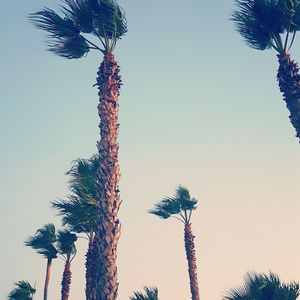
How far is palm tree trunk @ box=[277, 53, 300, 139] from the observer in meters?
10.0

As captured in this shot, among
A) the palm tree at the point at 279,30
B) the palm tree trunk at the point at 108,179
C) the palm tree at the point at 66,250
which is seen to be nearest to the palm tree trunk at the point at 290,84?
the palm tree at the point at 279,30

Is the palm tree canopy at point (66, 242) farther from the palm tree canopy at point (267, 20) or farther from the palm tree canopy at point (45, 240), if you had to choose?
the palm tree canopy at point (267, 20)

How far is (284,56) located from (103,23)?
6.39 metres

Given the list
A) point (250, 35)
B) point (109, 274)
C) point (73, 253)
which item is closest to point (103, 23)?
point (250, 35)

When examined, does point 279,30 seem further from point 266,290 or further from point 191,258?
point 191,258

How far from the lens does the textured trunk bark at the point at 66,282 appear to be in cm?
2164

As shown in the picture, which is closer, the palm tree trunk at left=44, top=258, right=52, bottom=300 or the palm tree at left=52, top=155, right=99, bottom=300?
the palm tree at left=52, top=155, right=99, bottom=300

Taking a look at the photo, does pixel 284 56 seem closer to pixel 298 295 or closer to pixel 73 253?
pixel 298 295

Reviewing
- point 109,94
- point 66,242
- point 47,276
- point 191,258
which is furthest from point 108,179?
point 47,276

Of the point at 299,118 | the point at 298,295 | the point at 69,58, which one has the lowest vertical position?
the point at 298,295

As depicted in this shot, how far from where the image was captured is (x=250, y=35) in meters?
12.2

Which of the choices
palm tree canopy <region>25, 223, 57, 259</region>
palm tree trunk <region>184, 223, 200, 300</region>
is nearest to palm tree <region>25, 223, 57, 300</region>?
palm tree canopy <region>25, 223, 57, 259</region>

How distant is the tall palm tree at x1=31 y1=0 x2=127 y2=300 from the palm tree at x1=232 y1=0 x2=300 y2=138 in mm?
4515

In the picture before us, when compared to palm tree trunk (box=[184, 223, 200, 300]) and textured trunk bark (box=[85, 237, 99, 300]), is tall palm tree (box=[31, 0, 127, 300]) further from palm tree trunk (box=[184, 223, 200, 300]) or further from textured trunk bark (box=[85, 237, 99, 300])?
palm tree trunk (box=[184, 223, 200, 300])
